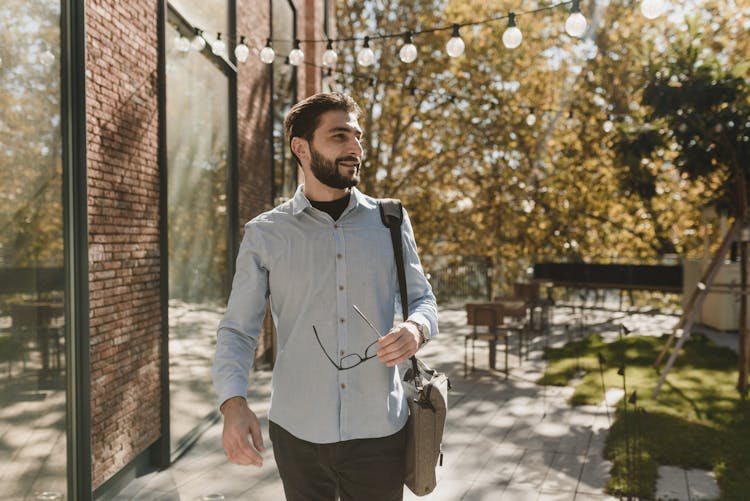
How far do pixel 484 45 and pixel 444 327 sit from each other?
26.8 ft

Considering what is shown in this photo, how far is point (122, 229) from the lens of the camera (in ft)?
17.1

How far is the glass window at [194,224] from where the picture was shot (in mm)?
6461

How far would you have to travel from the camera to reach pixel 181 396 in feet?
21.8

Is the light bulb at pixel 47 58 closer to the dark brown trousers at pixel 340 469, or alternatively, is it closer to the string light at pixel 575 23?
the dark brown trousers at pixel 340 469

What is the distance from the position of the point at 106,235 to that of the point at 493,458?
12.8ft

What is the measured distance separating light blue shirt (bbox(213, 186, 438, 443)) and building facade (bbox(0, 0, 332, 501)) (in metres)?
2.25

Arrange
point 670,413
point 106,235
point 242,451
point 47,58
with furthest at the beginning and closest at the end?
point 670,413
point 106,235
point 47,58
point 242,451

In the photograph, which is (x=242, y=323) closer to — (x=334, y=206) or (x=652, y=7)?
(x=334, y=206)

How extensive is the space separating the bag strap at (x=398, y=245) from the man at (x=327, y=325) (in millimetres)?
29

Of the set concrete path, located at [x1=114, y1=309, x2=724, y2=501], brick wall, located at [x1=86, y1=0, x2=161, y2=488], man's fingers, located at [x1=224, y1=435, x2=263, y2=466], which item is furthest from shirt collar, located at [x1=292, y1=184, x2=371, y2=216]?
concrete path, located at [x1=114, y1=309, x2=724, y2=501]

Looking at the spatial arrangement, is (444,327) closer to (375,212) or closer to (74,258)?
(74,258)

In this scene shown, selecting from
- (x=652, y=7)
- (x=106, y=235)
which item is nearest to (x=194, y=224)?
(x=106, y=235)

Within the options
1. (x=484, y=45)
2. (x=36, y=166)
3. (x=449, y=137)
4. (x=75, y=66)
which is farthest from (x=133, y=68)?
(x=449, y=137)

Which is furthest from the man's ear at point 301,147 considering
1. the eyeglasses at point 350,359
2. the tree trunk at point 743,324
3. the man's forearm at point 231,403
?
the tree trunk at point 743,324
